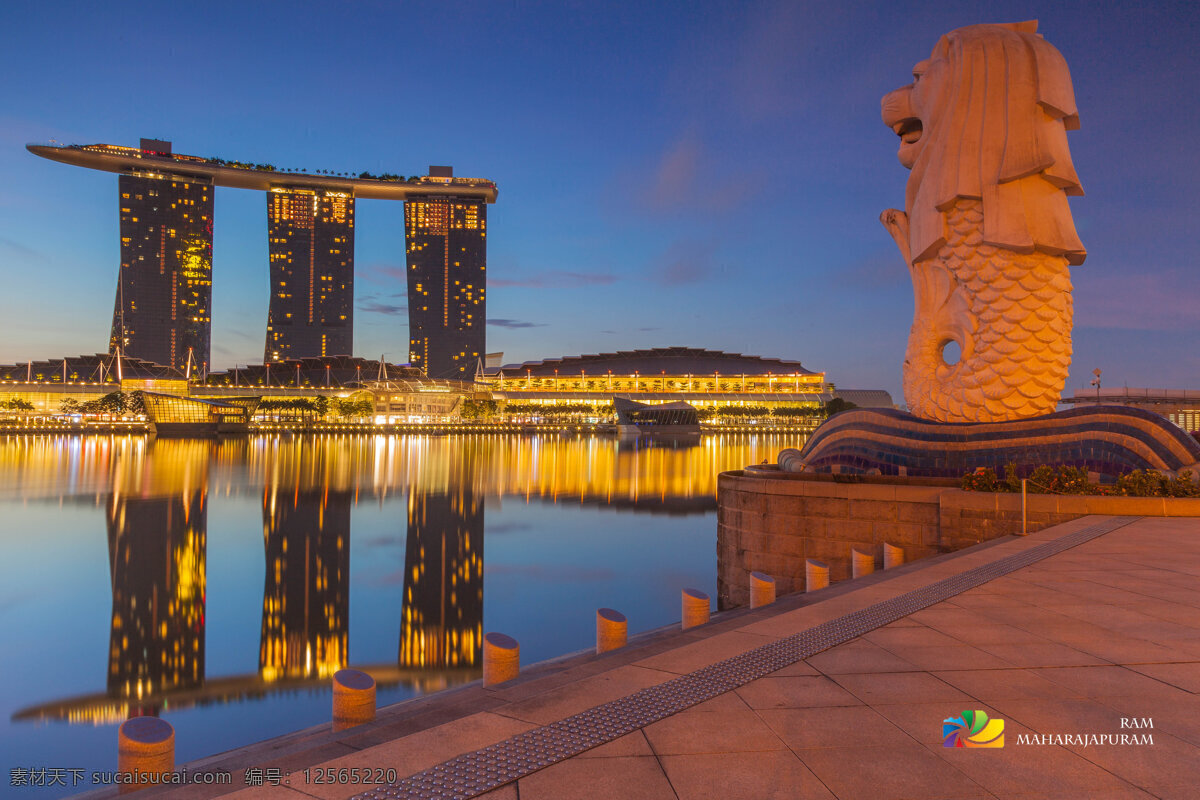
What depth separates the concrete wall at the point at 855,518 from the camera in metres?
12.6

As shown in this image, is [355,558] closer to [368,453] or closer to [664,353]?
[368,453]

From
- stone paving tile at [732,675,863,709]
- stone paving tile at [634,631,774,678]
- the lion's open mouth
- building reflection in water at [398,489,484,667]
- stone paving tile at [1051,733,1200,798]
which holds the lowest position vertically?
building reflection in water at [398,489,484,667]

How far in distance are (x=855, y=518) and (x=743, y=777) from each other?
10.9m

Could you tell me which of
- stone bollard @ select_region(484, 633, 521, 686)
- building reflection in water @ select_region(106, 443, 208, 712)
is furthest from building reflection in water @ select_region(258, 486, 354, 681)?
stone bollard @ select_region(484, 633, 521, 686)

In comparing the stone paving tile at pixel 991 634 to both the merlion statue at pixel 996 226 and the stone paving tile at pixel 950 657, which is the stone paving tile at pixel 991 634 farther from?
the merlion statue at pixel 996 226

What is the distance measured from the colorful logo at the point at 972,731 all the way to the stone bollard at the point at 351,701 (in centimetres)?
416

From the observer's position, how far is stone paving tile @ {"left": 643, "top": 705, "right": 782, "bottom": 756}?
13.3 feet

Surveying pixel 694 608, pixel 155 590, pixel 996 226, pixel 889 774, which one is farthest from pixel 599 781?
pixel 996 226

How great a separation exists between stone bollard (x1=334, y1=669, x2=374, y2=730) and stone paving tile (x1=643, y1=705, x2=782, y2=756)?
8.68 ft

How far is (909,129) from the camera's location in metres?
22.5

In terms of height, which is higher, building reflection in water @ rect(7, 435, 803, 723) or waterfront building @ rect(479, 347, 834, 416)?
waterfront building @ rect(479, 347, 834, 416)

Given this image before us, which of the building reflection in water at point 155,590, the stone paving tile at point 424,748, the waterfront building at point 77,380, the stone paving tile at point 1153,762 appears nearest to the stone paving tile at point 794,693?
the stone paving tile at point 1153,762

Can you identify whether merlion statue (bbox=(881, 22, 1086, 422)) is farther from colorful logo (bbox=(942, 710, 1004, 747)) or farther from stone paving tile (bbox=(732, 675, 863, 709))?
colorful logo (bbox=(942, 710, 1004, 747))

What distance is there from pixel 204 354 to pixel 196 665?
214 m
